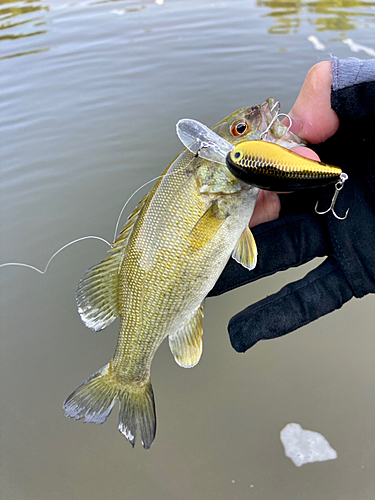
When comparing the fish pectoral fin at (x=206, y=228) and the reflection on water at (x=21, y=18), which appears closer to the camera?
the fish pectoral fin at (x=206, y=228)

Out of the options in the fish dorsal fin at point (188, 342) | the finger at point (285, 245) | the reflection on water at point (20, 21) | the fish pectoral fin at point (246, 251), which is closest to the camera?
the fish pectoral fin at point (246, 251)

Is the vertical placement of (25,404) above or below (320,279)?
below

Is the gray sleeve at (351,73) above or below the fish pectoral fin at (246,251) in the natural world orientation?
above

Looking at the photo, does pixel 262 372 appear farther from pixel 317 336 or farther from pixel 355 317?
pixel 355 317

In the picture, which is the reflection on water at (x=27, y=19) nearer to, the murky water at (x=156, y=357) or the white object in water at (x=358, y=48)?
the murky water at (x=156, y=357)

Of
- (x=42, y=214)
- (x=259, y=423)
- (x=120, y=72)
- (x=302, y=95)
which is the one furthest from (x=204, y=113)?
(x=259, y=423)

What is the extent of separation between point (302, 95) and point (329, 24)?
6.50 meters

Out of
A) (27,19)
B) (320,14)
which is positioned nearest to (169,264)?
(320,14)

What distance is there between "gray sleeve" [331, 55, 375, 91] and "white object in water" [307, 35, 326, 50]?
193 inches

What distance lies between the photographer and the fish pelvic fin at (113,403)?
173cm

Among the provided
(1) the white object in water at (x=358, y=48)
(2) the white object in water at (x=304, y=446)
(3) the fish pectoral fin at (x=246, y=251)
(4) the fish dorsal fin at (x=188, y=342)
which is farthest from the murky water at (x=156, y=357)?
(3) the fish pectoral fin at (x=246, y=251)

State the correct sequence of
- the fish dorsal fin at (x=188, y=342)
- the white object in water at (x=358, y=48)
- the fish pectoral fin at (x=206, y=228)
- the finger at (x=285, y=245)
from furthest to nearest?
the white object in water at (x=358, y=48) < the finger at (x=285, y=245) < the fish dorsal fin at (x=188, y=342) < the fish pectoral fin at (x=206, y=228)

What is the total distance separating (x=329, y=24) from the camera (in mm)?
6914

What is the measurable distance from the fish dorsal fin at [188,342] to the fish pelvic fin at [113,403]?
22 cm
